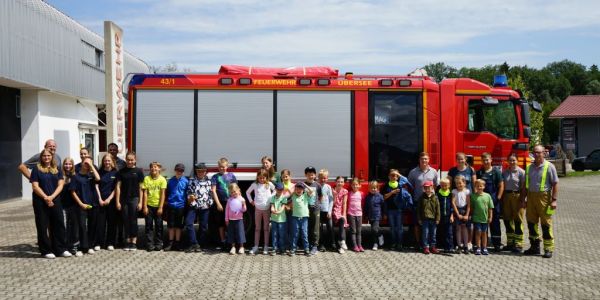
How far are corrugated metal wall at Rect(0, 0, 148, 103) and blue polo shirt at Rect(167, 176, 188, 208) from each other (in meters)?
10.4

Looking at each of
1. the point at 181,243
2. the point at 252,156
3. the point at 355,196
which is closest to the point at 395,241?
the point at 355,196

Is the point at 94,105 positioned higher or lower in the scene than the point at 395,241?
higher

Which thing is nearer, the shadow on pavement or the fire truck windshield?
the shadow on pavement

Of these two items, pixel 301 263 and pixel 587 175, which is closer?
pixel 301 263

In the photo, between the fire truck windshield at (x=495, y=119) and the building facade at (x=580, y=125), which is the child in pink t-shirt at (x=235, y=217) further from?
the building facade at (x=580, y=125)

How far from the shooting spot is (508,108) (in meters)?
11.5

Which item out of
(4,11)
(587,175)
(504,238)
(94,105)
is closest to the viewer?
(504,238)

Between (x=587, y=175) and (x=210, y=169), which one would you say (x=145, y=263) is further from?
(x=587, y=175)

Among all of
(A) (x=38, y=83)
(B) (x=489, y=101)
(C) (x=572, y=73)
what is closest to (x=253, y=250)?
(B) (x=489, y=101)

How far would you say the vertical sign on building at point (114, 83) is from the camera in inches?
593

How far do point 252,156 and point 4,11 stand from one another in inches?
454

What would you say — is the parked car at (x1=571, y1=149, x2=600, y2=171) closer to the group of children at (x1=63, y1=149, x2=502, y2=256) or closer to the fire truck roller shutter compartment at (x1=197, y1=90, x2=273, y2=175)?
the group of children at (x1=63, y1=149, x2=502, y2=256)

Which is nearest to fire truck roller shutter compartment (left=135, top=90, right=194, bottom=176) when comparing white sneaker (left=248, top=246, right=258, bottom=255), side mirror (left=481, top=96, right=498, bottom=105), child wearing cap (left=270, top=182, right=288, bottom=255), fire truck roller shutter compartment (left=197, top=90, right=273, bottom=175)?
fire truck roller shutter compartment (left=197, top=90, right=273, bottom=175)

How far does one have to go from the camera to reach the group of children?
10.1 m
